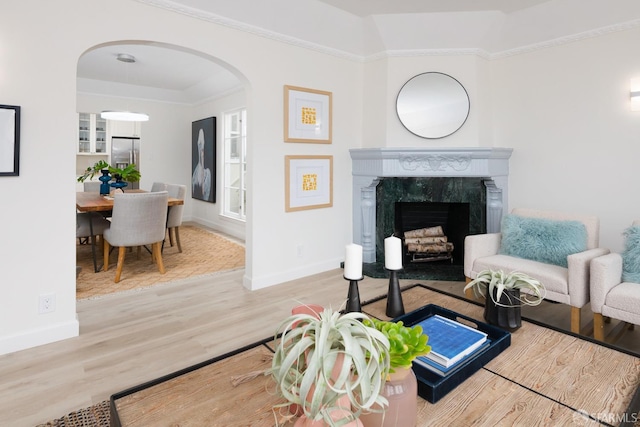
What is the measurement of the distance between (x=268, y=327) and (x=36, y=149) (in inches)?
75.4

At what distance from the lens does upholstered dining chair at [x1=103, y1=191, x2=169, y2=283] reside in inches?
140

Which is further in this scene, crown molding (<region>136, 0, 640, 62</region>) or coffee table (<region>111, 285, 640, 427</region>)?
crown molding (<region>136, 0, 640, 62</region>)

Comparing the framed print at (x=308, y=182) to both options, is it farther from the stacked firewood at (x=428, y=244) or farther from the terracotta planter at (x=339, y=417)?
the terracotta planter at (x=339, y=417)

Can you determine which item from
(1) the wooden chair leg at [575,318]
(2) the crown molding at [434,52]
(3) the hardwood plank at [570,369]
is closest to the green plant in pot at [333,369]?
(3) the hardwood plank at [570,369]

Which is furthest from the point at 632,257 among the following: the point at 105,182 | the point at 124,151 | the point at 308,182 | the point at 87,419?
the point at 124,151

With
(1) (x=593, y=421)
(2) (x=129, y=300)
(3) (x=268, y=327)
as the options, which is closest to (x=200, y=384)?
(1) (x=593, y=421)

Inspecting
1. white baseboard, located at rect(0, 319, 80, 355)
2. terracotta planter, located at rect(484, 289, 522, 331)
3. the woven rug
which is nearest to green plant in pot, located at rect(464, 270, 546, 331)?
terracotta planter, located at rect(484, 289, 522, 331)

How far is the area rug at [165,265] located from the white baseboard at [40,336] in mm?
812

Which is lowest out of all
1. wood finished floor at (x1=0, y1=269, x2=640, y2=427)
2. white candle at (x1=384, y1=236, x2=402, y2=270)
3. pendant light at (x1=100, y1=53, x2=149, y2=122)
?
wood finished floor at (x1=0, y1=269, x2=640, y2=427)

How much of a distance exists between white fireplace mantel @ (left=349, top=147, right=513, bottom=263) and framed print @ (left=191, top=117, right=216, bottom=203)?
11.1 ft

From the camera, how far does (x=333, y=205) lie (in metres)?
4.07

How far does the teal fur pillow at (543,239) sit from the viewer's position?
109 inches

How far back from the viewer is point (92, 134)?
23.1 feet

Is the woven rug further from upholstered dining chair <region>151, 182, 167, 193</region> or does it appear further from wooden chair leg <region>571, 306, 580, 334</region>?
upholstered dining chair <region>151, 182, 167, 193</region>
